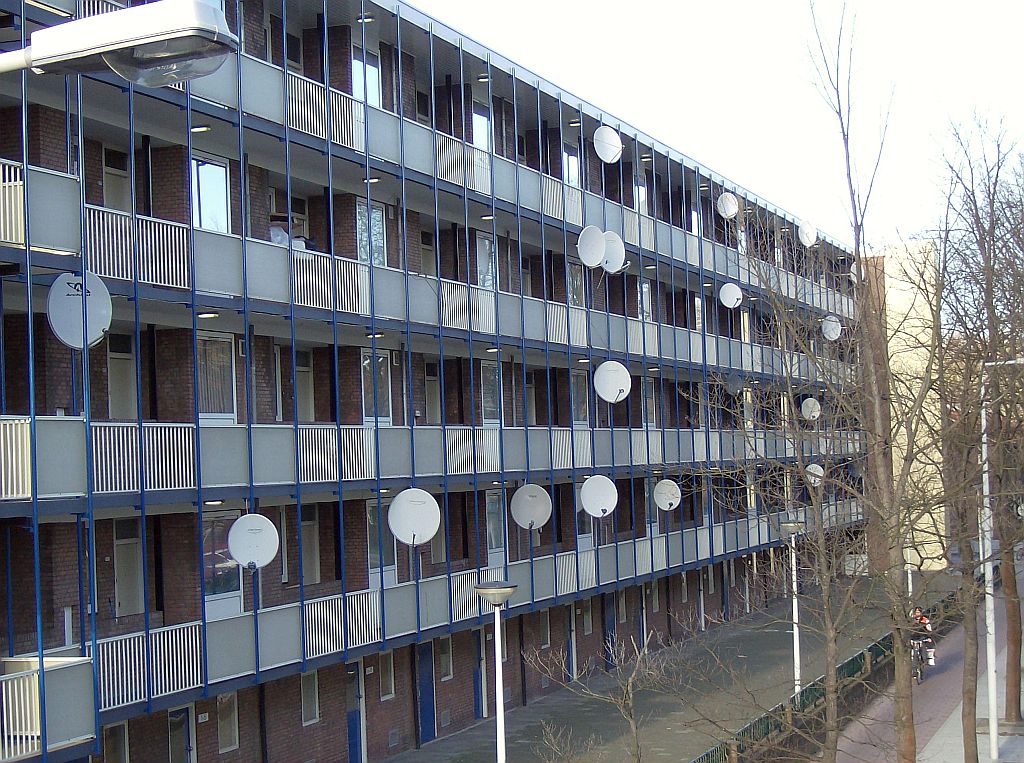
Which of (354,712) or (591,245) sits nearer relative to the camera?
(354,712)

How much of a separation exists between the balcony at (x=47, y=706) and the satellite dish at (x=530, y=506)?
1470cm

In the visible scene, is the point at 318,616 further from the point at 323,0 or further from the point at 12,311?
the point at 323,0

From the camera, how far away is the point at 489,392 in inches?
1221

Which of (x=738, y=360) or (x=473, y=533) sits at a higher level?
(x=738, y=360)

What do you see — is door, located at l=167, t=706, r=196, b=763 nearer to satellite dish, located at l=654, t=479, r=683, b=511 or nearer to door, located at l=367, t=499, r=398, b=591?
door, located at l=367, t=499, r=398, b=591

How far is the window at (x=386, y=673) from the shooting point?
25.9 meters

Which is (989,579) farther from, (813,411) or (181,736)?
(181,736)

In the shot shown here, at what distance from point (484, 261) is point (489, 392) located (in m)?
3.27

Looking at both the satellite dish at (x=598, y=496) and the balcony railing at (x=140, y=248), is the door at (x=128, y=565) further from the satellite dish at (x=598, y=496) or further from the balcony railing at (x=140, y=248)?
the satellite dish at (x=598, y=496)

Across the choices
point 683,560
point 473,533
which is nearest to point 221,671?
point 473,533

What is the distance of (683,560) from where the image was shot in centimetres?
3769

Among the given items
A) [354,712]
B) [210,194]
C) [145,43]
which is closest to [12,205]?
[210,194]

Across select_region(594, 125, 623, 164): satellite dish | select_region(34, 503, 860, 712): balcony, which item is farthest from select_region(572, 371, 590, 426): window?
select_region(594, 125, 623, 164): satellite dish

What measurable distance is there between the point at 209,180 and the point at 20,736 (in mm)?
10201
